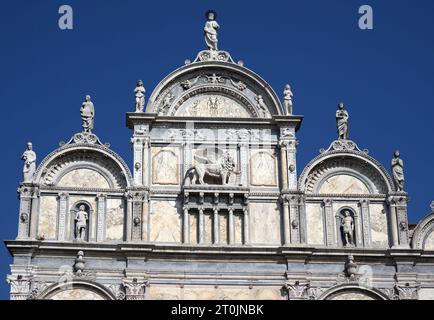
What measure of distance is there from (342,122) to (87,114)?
23.8ft

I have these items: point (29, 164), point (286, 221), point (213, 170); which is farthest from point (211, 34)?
point (29, 164)

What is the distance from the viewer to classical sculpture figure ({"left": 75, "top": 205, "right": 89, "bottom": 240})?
25547 millimetres

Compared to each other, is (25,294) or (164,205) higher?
(164,205)

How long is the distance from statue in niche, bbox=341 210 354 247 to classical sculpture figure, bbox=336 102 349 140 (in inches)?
93.7

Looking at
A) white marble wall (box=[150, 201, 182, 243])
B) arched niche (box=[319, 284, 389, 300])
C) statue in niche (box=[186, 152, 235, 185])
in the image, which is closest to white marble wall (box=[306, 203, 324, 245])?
arched niche (box=[319, 284, 389, 300])

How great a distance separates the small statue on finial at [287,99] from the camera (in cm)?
2728

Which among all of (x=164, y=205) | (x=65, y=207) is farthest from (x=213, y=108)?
(x=65, y=207)

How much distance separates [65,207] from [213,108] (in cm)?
517

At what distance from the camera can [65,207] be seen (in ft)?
84.9

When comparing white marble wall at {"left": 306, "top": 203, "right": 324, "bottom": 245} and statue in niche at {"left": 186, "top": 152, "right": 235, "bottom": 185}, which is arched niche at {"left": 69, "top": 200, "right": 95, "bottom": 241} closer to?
statue in niche at {"left": 186, "top": 152, "right": 235, "bottom": 185}
